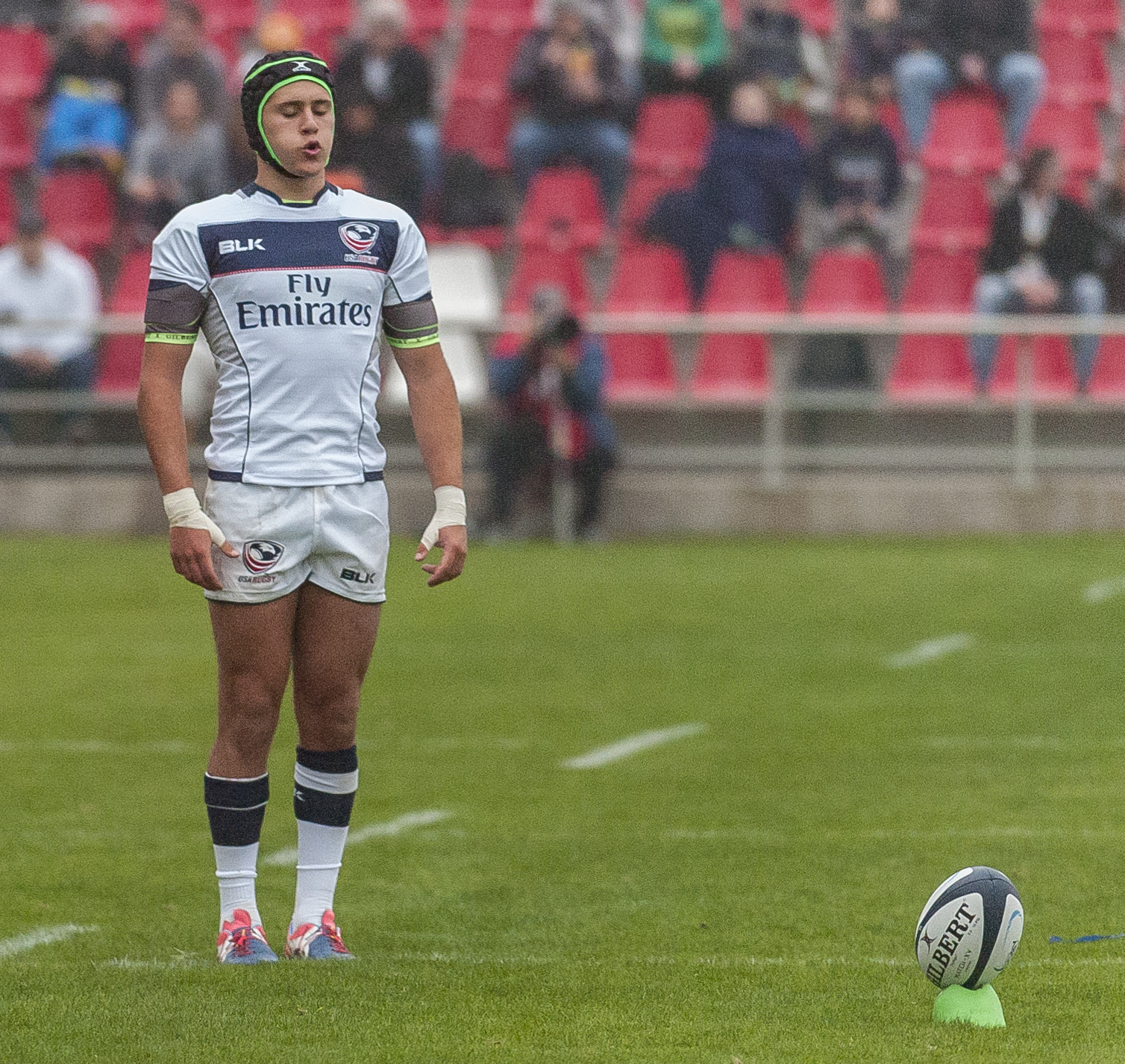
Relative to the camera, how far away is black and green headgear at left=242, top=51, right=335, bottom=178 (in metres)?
5.32

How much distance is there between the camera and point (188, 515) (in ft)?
17.3

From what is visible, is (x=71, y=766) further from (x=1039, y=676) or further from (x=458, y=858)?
(x=1039, y=676)

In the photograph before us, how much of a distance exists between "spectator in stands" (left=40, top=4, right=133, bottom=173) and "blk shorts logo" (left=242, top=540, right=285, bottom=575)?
50.7 ft

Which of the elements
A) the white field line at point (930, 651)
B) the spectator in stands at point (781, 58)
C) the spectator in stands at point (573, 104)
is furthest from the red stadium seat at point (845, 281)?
the white field line at point (930, 651)

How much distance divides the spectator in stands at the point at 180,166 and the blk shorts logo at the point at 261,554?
47.6 ft

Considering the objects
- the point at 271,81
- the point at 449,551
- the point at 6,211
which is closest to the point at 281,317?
the point at 271,81

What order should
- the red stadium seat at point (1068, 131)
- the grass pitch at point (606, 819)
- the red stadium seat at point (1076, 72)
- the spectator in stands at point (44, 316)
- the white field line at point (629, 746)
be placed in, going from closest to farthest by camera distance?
the grass pitch at point (606, 819)
the white field line at point (629, 746)
the spectator in stands at point (44, 316)
the red stadium seat at point (1068, 131)
the red stadium seat at point (1076, 72)

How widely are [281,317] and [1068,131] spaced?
16191 millimetres

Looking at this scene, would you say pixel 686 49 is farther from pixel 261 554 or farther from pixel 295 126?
pixel 261 554

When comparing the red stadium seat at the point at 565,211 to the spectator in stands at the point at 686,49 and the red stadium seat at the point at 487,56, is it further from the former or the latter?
the red stadium seat at the point at 487,56

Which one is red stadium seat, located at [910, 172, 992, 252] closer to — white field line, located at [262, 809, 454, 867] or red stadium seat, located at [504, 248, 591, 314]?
red stadium seat, located at [504, 248, 591, 314]

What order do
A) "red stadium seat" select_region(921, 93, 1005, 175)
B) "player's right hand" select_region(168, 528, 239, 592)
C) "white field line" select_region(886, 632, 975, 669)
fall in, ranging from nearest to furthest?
"player's right hand" select_region(168, 528, 239, 592) → "white field line" select_region(886, 632, 975, 669) → "red stadium seat" select_region(921, 93, 1005, 175)

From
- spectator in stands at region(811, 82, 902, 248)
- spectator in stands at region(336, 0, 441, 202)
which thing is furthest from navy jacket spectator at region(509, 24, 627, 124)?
spectator in stands at region(811, 82, 902, 248)

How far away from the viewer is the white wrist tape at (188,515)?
5.28 meters
